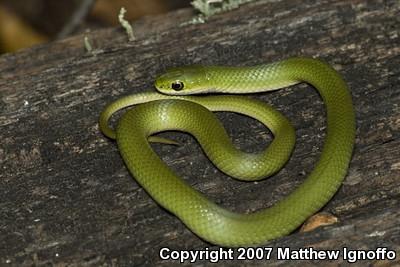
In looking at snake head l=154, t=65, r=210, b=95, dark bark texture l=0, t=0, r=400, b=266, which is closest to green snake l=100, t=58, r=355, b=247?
snake head l=154, t=65, r=210, b=95

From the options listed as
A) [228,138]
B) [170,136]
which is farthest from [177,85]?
[228,138]

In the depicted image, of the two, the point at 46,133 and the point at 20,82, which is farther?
the point at 20,82

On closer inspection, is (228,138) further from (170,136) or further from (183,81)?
(183,81)

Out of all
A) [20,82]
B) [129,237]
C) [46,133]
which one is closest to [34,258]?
[129,237]

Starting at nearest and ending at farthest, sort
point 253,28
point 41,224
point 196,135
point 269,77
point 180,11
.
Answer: point 41,224
point 196,135
point 269,77
point 253,28
point 180,11

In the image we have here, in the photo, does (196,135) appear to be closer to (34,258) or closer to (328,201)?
(328,201)

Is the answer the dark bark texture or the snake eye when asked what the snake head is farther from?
the dark bark texture
